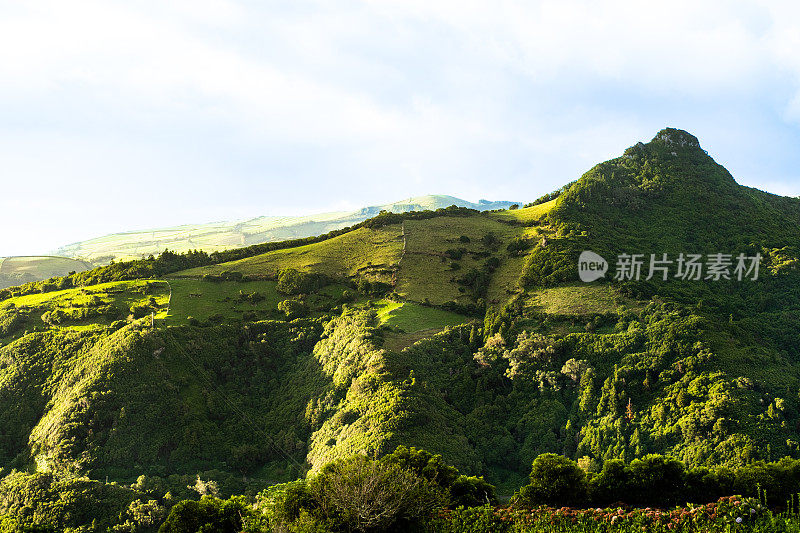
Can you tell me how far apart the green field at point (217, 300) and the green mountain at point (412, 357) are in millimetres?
334

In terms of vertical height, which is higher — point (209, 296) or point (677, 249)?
point (677, 249)

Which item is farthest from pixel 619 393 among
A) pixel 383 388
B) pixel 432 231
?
pixel 432 231

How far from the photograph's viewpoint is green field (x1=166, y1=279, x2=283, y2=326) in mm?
67588

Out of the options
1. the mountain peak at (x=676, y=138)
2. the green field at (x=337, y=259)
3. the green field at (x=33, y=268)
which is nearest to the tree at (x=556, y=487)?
the green field at (x=337, y=259)

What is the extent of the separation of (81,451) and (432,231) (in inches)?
2421

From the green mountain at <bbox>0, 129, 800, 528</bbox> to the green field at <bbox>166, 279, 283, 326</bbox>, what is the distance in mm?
334

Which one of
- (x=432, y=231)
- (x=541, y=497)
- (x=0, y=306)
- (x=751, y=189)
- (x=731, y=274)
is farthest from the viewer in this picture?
(x=751, y=189)

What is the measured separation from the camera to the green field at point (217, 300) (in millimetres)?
67588

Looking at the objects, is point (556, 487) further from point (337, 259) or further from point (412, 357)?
point (337, 259)

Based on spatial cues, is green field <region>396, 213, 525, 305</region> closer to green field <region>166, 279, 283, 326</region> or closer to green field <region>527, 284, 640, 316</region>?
green field <region>527, 284, 640, 316</region>

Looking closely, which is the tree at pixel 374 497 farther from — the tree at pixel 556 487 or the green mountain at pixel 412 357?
the green mountain at pixel 412 357

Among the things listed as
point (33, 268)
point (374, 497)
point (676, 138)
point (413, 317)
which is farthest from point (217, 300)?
point (33, 268)

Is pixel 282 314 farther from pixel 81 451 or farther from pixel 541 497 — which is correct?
pixel 541 497

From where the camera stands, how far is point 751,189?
108438 mm
